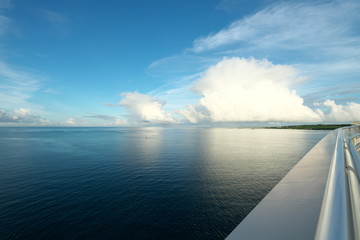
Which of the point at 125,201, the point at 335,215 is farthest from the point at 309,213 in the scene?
the point at 125,201

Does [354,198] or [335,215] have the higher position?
[335,215]

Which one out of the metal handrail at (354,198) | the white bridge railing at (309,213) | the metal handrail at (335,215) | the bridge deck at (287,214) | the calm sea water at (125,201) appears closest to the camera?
the metal handrail at (335,215)

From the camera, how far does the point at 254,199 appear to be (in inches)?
1092

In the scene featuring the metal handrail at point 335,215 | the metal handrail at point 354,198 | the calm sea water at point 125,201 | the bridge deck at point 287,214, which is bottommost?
the calm sea water at point 125,201

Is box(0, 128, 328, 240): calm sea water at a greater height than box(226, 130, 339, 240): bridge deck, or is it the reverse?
box(226, 130, 339, 240): bridge deck

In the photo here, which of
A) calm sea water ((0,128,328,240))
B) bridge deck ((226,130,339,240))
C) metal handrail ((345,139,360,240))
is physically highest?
metal handrail ((345,139,360,240))

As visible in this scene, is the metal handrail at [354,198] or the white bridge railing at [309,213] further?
the metal handrail at [354,198]

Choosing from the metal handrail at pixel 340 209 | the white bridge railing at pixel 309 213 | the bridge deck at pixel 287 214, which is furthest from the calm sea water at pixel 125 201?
the metal handrail at pixel 340 209

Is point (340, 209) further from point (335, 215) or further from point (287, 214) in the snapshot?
point (287, 214)

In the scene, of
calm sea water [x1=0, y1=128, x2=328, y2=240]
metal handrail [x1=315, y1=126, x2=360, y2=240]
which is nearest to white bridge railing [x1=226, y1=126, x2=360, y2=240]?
metal handrail [x1=315, y1=126, x2=360, y2=240]

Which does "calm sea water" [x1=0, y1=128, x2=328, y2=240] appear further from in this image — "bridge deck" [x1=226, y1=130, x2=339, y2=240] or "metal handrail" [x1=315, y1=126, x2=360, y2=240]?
"metal handrail" [x1=315, y1=126, x2=360, y2=240]

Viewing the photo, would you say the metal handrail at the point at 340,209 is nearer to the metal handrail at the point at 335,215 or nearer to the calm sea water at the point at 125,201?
the metal handrail at the point at 335,215

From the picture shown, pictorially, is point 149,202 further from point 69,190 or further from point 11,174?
point 11,174

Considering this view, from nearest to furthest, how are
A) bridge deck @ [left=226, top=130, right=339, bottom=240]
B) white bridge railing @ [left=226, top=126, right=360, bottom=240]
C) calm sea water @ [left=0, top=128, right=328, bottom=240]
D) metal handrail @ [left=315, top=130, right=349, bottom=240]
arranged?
metal handrail @ [left=315, top=130, right=349, bottom=240]
white bridge railing @ [left=226, top=126, right=360, bottom=240]
bridge deck @ [left=226, top=130, right=339, bottom=240]
calm sea water @ [left=0, top=128, right=328, bottom=240]
